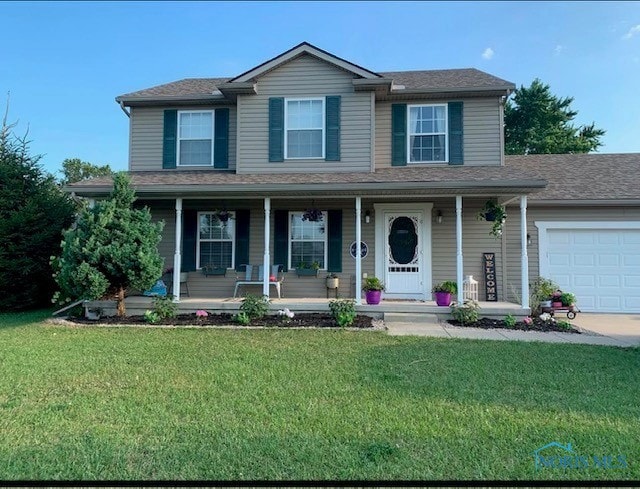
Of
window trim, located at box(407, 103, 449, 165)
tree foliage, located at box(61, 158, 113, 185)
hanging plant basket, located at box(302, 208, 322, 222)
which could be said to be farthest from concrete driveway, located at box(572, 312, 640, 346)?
tree foliage, located at box(61, 158, 113, 185)

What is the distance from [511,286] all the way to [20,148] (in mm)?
13847

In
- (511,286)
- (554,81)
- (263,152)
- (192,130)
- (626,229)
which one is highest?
(554,81)

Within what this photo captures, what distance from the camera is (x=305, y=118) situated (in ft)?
32.2

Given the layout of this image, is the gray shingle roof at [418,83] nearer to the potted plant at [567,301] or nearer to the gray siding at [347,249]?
the gray siding at [347,249]

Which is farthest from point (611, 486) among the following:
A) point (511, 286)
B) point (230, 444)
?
point (511, 286)

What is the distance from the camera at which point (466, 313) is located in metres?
7.89

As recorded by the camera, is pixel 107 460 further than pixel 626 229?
No

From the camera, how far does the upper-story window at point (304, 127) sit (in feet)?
32.0

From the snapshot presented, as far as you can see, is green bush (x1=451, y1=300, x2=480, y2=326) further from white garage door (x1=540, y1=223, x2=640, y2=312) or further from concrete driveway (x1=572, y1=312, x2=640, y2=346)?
white garage door (x1=540, y1=223, x2=640, y2=312)

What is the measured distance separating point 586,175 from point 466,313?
21.2 feet

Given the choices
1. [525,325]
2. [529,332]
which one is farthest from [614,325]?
[529,332]

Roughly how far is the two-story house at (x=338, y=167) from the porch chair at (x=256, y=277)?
0.76 feet

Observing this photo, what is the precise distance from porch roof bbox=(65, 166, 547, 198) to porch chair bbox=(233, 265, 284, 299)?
203 centimetres

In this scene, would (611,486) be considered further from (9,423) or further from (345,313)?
(345,313)
